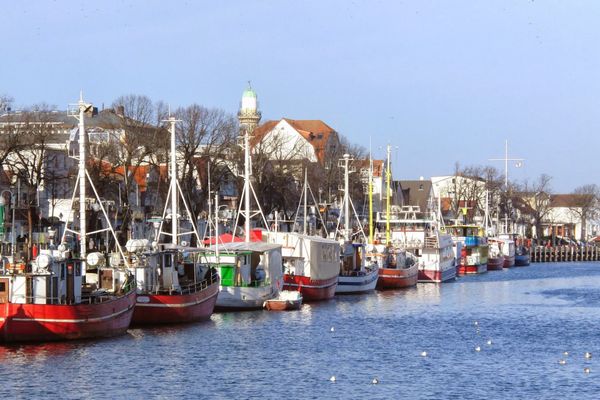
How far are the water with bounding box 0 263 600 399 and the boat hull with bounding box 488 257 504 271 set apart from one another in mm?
84280

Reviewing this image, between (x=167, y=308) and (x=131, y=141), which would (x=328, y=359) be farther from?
(x=131, y=141)

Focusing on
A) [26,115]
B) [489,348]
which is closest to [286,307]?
[489,348]

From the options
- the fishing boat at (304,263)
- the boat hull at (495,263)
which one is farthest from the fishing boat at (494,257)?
the fishing boat at (304,263)

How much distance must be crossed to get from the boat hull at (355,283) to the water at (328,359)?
15755 millimetres

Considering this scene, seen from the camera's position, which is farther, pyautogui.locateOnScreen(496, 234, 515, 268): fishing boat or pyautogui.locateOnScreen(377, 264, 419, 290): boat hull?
pyautogui.locateOnScreen(496, 234, 515, 268): fishing boat

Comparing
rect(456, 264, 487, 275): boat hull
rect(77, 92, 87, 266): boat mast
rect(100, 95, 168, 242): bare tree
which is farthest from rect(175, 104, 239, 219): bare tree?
rect(77, 92, 87, 266): boat mast

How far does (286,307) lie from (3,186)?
45.4m

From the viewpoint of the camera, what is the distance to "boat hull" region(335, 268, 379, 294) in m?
100

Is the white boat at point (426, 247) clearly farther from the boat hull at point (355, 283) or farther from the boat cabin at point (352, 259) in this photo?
the boat hull at point (355, 283)

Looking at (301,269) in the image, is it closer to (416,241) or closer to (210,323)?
(210,323)

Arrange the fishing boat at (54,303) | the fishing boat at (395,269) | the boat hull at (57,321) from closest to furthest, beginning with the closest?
the boat hull at (57,321) → the fishing boat at (54,303) → the fishing boat at (395,269)

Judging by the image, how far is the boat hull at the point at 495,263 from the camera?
550ft

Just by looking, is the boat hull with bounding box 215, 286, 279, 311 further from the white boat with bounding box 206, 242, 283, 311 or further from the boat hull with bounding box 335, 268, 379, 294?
the boat hull with bounding box 335, 268, 379, 294

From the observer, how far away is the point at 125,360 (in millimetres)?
54062
